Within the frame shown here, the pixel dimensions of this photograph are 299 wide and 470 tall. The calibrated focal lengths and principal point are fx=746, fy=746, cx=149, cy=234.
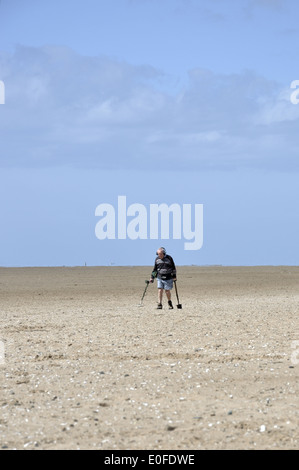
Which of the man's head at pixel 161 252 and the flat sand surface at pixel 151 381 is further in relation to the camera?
the man's head at pixel 161 252

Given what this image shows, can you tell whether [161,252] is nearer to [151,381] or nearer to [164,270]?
[164,270]

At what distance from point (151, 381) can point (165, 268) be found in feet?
40.0

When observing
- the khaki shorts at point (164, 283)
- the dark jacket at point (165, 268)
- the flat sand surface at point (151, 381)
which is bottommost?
the flat sand surface at point (151, 381)

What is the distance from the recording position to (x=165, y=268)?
23609 millimetres

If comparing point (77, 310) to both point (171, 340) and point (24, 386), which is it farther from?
point (24, 386)

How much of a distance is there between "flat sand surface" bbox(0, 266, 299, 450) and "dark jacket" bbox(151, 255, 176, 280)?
5.62 ft

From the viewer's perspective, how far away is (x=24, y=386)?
37.7ft

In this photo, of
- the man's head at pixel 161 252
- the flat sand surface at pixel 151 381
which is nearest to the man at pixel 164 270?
the man's head at pixel 161 252

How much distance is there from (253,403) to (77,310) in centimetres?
1540

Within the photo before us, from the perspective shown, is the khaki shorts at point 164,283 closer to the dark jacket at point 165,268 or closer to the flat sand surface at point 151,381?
the dark jacket at point 165,268

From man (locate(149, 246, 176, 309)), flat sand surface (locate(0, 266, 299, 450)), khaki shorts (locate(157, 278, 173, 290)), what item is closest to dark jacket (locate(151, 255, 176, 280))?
man (locate(149, 246, 176, 309))

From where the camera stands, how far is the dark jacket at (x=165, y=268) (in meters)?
23.6

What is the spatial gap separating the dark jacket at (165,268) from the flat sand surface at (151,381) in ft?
5.62
